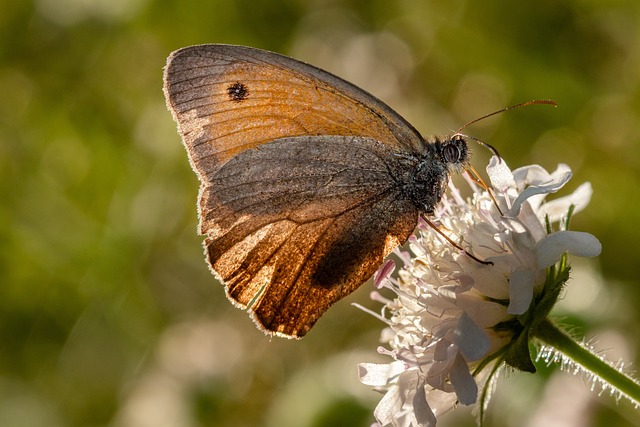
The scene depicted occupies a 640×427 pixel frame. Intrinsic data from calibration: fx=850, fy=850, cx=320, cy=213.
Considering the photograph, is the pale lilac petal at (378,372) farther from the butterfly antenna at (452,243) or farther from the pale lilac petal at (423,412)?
the butterfly antenna at (452,243)

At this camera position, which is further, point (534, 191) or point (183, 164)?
point (183, 164)

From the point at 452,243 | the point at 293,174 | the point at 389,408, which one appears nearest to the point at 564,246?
the point at 452,243

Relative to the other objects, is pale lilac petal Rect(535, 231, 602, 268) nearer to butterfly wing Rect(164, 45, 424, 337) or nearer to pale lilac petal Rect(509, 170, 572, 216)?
pale lilac petal Rect(509, 170, 572, 216)

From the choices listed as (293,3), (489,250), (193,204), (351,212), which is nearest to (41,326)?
(193,204)

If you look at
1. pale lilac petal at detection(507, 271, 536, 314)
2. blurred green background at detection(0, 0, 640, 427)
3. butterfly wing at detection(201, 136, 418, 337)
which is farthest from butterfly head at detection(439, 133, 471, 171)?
blurred green background at detection(0, 0, 640, 427)

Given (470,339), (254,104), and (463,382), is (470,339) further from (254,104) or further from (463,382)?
(254,104)

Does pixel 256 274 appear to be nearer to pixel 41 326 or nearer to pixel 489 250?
pixel 489 250

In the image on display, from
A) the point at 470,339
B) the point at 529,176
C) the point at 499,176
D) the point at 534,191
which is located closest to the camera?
the point at 470,339

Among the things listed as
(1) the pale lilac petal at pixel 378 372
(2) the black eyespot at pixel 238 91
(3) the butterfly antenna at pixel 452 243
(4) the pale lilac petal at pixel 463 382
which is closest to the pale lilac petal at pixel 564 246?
(3) the butterfly antenna at pixel 452 243
